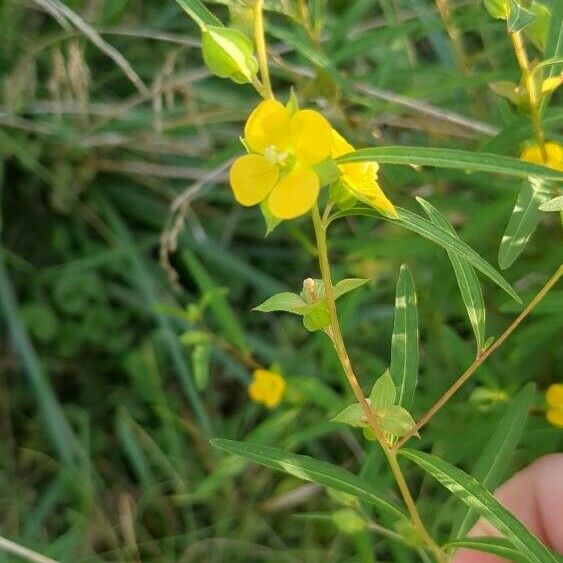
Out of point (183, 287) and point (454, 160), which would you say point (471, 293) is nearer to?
point (454, 160)

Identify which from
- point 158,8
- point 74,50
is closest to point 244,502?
point 74,50

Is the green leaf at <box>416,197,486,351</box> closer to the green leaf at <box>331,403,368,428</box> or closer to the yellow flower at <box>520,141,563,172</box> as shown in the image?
the green leaf at <box>331,403,368,428</box>

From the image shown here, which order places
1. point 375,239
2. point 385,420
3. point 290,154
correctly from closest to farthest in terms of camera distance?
point 290,154 < point 385,420 < point 375,239

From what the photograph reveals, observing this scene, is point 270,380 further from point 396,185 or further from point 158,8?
point 158,8

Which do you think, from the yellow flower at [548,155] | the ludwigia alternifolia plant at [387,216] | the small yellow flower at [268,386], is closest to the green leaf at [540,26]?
the ludwigia alternifolia plant at [387,216]

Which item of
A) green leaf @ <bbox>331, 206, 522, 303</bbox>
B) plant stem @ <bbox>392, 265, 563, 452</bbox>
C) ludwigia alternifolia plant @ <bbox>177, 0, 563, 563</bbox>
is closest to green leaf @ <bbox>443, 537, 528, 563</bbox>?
ludwigia alternifolia plant @ <bbox>177, 0, 563, 563</bbox>

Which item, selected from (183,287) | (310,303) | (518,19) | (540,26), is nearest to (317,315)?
(310,303)

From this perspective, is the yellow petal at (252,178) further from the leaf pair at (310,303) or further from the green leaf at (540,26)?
the green leaf at (540,26)
